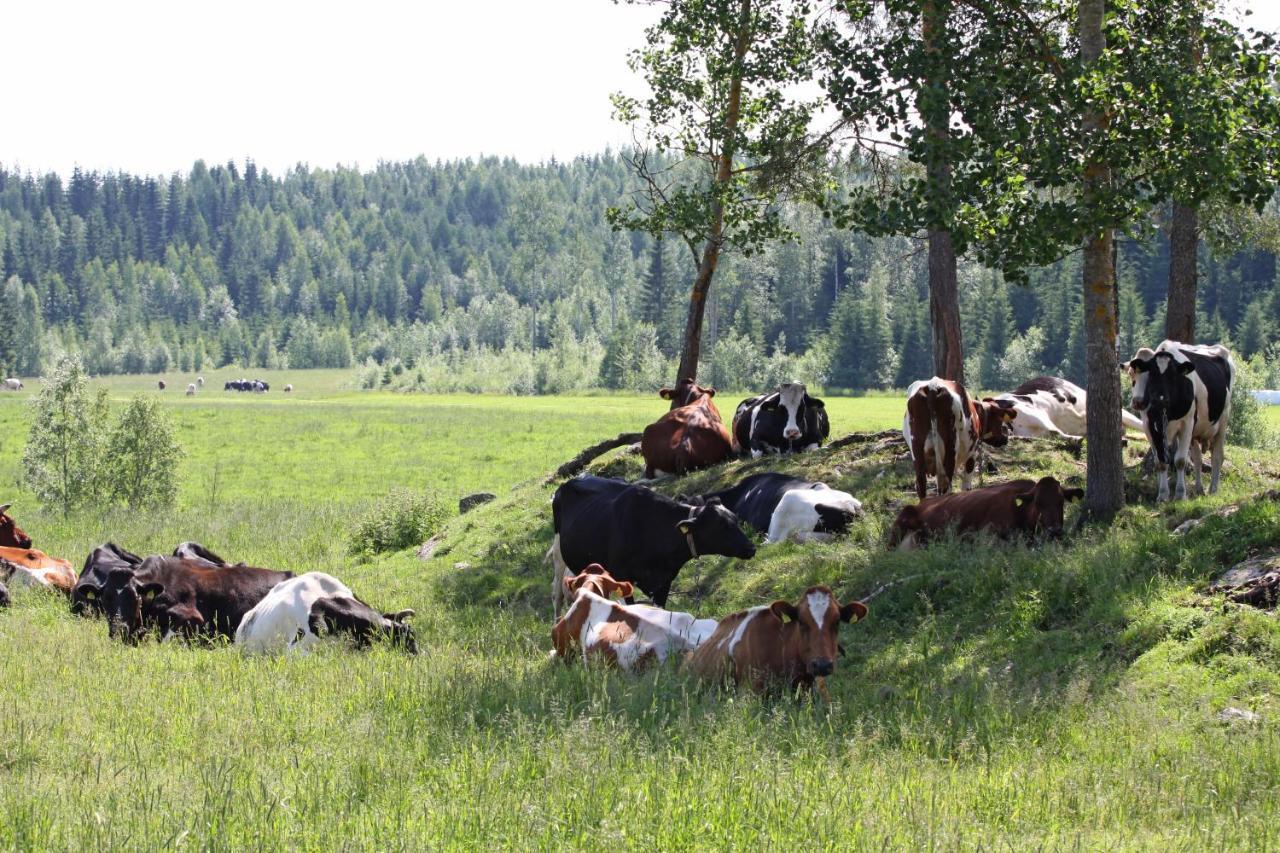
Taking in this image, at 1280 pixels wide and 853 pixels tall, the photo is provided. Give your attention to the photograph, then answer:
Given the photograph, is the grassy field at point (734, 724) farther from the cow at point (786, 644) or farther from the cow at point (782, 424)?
the cow at point (782, 424)

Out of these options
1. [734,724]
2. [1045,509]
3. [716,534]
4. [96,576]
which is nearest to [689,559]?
[716,534]

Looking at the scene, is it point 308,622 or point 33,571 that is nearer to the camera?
point 308,622

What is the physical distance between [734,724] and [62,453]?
28.2 metres

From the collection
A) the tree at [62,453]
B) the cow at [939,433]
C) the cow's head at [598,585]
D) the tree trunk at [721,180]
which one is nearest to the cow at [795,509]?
the cow at [939,433]

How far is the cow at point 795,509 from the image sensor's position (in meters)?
15.6

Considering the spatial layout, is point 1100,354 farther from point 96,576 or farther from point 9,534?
point 9,534

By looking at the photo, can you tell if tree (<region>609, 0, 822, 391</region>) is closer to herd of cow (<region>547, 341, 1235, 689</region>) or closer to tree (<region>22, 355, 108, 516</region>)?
herd of cow (<region>547, 341, 1235, 689</region>)

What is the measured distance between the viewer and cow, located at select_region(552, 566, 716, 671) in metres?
10.6

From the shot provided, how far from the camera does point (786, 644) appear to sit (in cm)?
955

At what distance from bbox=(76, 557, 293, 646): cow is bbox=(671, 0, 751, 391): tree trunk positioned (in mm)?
10264

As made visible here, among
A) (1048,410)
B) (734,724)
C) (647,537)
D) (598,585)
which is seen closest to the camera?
(734,724)

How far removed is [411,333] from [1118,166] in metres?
186

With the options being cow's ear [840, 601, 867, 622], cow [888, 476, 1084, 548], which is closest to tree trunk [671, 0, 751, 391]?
cow [888, 476, 1084, 548]

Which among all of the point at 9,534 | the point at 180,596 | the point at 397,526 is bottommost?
the point at 397,526
